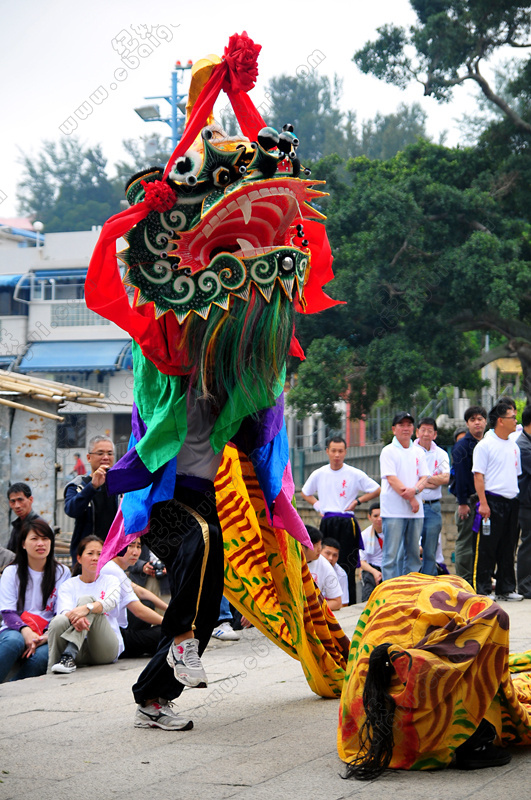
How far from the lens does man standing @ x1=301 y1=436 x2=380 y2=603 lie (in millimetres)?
7895

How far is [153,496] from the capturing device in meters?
3.49

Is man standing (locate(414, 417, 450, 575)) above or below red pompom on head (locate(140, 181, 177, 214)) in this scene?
below

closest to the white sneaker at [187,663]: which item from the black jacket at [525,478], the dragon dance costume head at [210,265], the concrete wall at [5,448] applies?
the dragon dance costume head at [210,265]

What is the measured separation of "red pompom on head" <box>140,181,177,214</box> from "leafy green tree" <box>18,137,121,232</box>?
4712 cm

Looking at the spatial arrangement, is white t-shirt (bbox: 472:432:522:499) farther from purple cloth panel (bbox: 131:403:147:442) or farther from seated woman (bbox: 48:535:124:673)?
purple cloth panel (bbox: 131:403:147:442)

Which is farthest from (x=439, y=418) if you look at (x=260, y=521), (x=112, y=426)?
(x=260, y=521)

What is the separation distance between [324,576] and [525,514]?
2.60 metres

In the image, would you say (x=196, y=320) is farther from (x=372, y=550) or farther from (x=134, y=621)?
(x=372, y=550)

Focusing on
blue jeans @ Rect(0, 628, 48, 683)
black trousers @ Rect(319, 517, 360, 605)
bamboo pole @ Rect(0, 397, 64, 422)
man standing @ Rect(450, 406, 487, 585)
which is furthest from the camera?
bamboo pole @ Rect(0, 397, 64, 422)

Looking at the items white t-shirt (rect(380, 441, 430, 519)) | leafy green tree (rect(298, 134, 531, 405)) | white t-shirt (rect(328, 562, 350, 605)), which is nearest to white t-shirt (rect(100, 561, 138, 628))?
white t-shirt (rect(328, 562, 350, 605))

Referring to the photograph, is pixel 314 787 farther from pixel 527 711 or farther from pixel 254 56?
pixel 254 56

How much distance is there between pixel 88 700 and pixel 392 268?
13.0 m

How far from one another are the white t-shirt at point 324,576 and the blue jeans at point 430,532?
211cm

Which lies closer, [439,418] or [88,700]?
[88,700]
